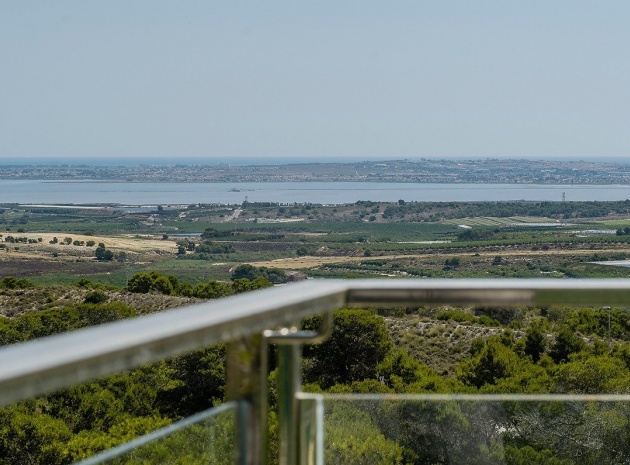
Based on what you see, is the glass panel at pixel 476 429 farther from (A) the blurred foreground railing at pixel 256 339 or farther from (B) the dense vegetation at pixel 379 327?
(A) the blurred foreground railing at pixel 256 339

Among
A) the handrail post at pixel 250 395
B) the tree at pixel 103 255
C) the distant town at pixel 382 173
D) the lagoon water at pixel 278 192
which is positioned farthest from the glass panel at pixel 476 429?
the distant town at pixel 382 173

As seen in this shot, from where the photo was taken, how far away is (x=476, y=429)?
1496 mm

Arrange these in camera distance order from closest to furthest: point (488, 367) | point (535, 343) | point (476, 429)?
point (476, 429) < point (488, 367) < point (535, 343)

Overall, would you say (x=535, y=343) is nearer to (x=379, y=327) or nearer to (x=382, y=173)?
(x=379, y=327)

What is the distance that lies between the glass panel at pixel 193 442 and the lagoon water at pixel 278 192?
97160 mm

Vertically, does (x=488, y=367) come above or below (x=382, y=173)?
above

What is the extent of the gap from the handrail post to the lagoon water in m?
97.1

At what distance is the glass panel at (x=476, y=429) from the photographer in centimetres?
144

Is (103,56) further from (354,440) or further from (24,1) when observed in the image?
(354,440)

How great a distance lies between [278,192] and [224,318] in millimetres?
119491

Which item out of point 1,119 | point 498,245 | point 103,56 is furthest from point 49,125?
point 498,245

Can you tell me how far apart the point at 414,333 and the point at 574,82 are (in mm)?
74325

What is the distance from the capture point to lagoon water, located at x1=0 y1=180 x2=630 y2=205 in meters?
104

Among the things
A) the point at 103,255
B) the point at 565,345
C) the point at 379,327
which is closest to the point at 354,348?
the point at 379,327
